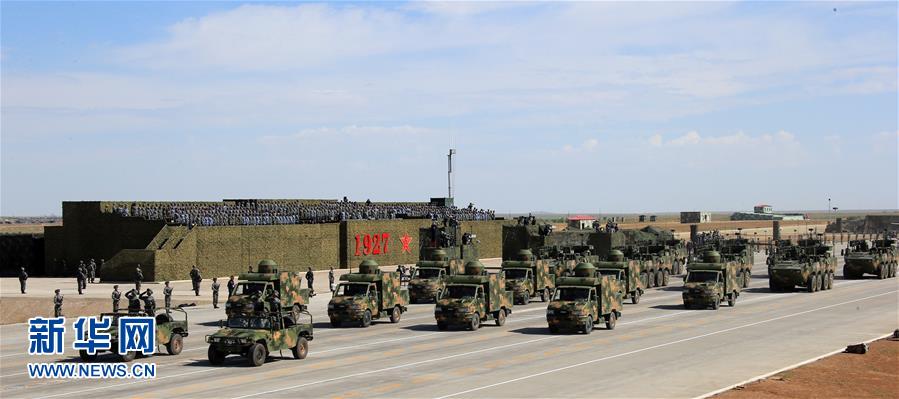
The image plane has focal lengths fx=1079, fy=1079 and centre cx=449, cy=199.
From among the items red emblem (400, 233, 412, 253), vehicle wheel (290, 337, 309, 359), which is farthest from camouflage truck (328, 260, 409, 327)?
red emblem (400, 233, 412, 253)

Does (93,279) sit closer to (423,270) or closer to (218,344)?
(423,270)

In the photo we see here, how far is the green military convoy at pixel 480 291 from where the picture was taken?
2914 cm

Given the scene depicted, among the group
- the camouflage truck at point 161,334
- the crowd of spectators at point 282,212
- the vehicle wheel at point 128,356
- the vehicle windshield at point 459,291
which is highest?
the crowd of spectators at point 282,212

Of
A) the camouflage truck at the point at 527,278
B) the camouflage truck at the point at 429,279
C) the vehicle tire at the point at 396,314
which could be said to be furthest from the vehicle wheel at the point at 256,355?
the camouflage truck at the point at 429,279

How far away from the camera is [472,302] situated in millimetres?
37812

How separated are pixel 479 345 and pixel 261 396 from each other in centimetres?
1089

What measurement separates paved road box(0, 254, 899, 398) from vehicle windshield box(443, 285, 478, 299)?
135 cm

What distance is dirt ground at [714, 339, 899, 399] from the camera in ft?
79.0

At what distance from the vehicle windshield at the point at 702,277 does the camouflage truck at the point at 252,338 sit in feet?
75.5

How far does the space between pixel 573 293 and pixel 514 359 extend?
7.41 metres

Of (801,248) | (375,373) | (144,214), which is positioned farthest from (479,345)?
(144,214)

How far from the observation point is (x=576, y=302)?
1430 inches

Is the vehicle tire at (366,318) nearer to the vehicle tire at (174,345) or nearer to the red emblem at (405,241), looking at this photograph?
the vehicle tire at (174,345)

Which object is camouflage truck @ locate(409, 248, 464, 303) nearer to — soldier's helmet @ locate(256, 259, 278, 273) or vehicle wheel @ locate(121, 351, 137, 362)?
soldier's helmet @ locate(256, 259, 278, 273)
